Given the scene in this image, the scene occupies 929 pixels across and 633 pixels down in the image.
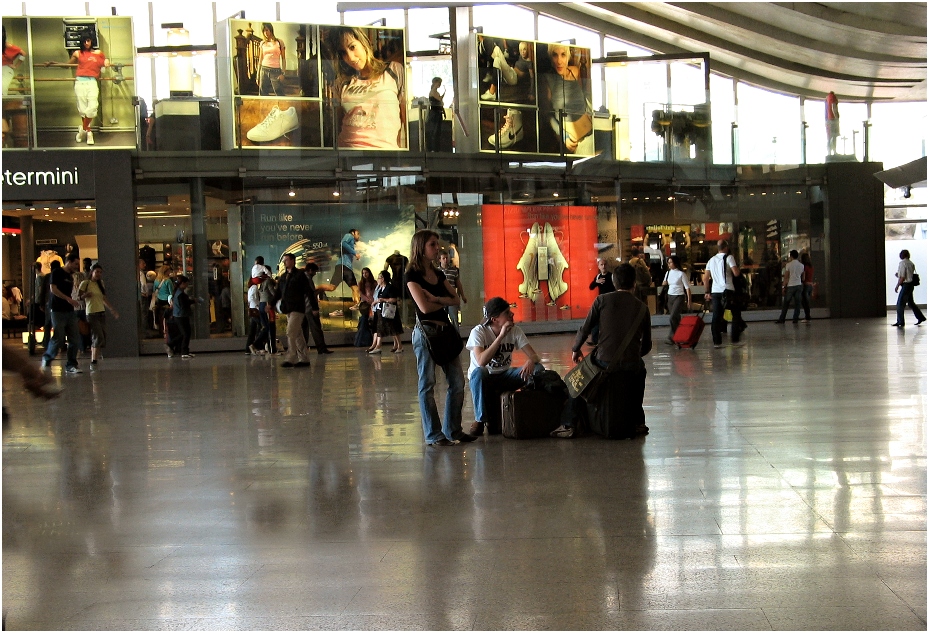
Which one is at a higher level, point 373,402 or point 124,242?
point 124,242

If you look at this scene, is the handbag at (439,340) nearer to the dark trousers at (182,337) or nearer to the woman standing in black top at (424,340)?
the woman standing in black top at (424,340)

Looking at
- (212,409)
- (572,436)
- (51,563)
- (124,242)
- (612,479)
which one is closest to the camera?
(51,563)

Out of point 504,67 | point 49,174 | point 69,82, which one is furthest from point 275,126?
point 504,67

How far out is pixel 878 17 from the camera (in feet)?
116

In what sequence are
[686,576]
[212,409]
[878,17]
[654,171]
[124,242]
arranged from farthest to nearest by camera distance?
[878,17] → [654,171] → [124,242] → [212,409] → [686,576]

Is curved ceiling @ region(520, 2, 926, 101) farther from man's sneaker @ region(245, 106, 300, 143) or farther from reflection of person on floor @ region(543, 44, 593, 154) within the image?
man's sneaker @ region(245, 106, 300, 143)

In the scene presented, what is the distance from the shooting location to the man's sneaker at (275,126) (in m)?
22.4

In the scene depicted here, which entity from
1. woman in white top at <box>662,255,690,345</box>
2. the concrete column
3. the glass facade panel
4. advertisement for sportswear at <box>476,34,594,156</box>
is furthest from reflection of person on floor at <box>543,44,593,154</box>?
the concrete column

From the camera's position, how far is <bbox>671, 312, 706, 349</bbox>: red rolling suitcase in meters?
17.4

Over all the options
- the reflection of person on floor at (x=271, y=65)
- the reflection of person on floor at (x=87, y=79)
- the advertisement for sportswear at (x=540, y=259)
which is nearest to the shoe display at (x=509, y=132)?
the advertisement for sportswear at (x=540, y=259)

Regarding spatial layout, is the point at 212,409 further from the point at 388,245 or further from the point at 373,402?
the point at 388,245

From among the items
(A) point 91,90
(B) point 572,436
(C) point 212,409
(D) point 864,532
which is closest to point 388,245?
(A) point 91,90

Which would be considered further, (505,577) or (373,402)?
(373,402)

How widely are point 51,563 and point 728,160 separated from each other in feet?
83.8
